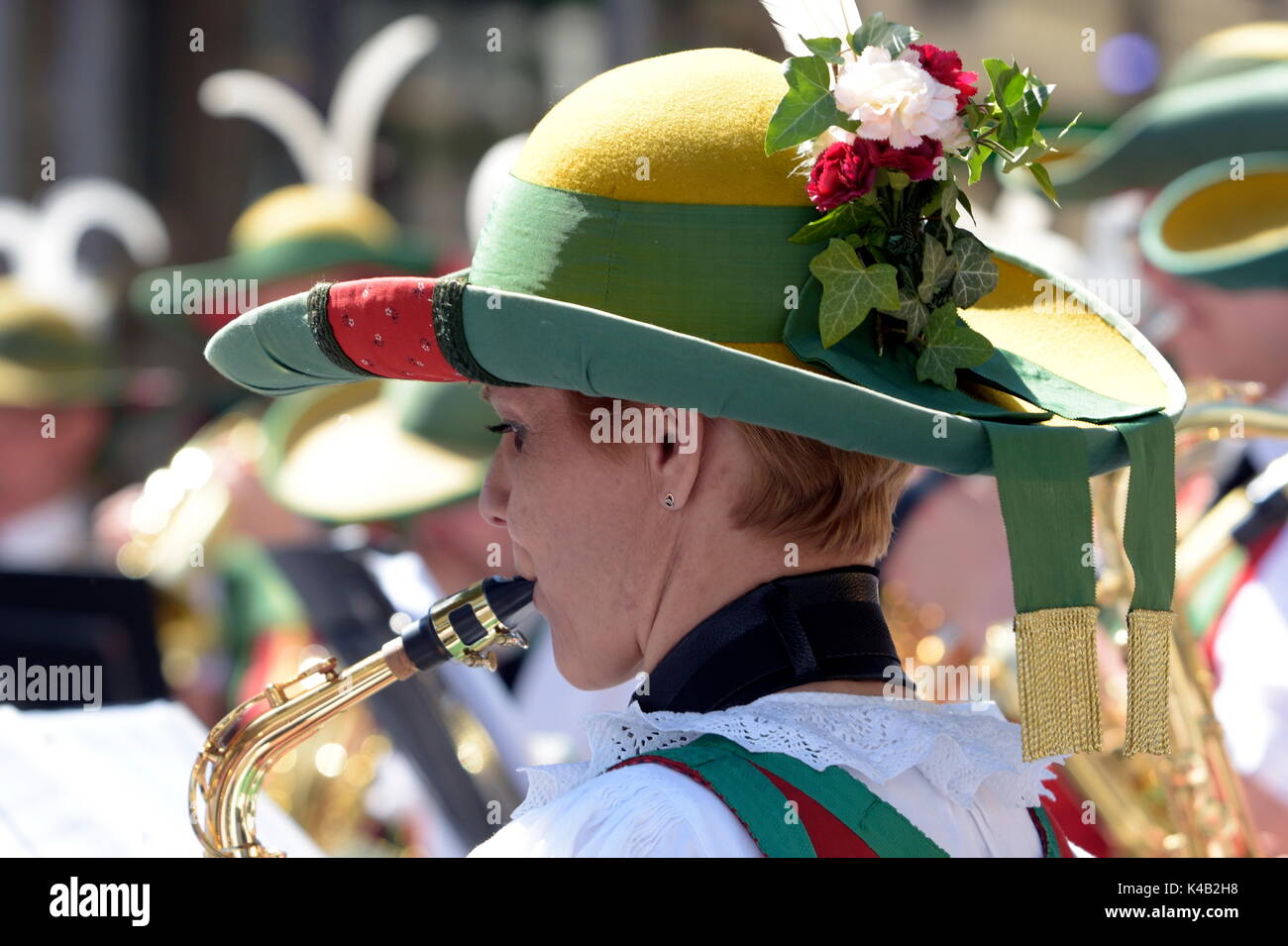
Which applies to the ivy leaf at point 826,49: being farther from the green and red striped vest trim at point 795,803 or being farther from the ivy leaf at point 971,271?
the green and red striped vest trim at point 795,803

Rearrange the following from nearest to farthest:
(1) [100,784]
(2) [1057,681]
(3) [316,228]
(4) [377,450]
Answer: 1. (2) [1057,681]
2. (1) [100,784]
3. (4) [377,450]
4. (3) [316,228]

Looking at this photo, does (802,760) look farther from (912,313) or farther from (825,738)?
(912,313)

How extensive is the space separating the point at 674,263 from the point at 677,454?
216 millimetres

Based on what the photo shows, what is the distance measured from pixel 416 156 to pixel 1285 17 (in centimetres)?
849

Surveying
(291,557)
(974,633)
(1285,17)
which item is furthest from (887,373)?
(1285,17)

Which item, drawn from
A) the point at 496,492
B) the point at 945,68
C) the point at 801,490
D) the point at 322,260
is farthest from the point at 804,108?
the point at 322,260

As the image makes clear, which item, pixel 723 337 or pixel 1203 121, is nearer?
pixel 723 337

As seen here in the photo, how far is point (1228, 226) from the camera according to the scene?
4441 millimetres

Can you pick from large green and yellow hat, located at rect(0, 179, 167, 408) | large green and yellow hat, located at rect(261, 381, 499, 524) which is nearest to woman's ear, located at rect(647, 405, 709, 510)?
large green and yellow hat, located at rect(261, 381, 499, 524)

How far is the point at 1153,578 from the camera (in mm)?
1776

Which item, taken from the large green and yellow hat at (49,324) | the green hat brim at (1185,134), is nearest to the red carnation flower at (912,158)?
the green hat brim at (1185,134)

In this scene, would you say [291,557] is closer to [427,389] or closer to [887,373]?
[427,389]

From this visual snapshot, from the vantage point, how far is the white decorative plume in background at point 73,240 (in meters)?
8.86

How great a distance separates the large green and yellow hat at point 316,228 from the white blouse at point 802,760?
5.09m
